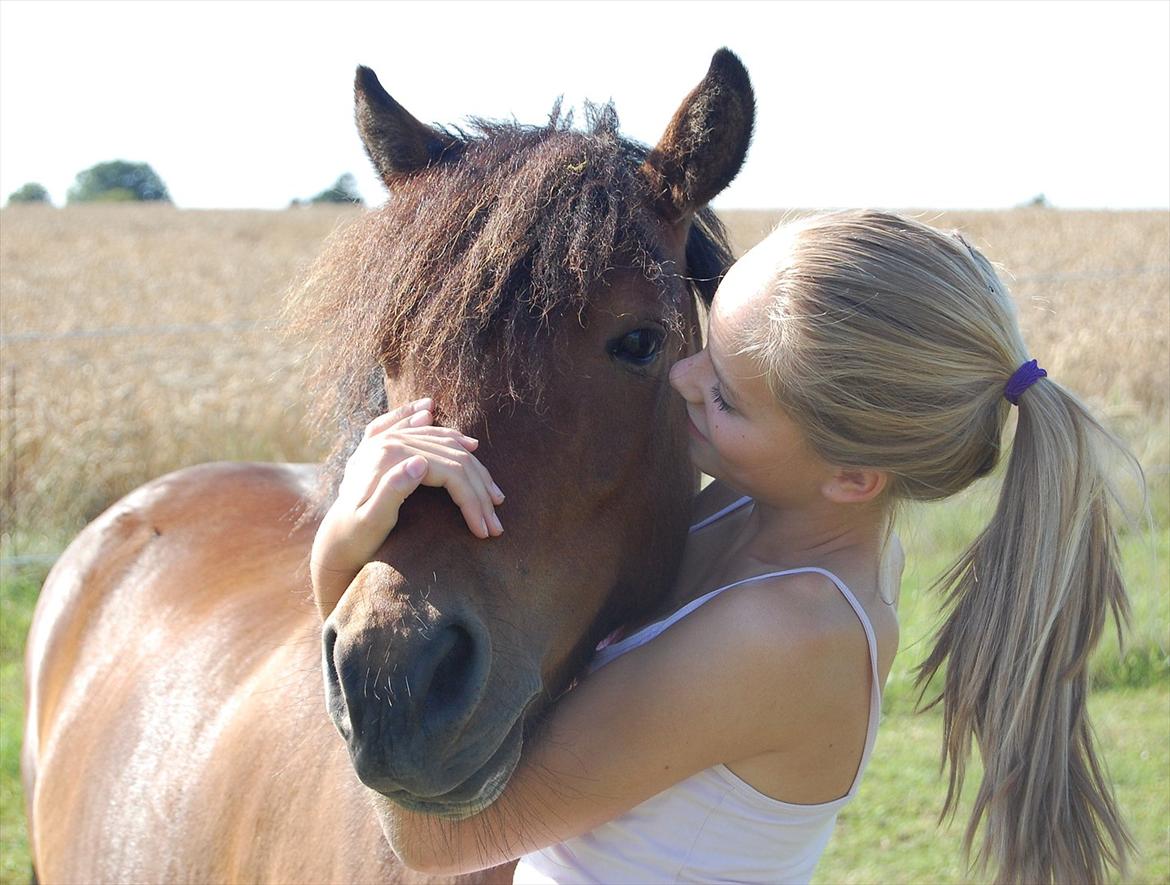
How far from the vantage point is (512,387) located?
1.63 metres

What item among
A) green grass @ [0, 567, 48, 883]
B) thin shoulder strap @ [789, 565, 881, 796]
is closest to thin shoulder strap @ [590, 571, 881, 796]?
thin shoulder strap @ [789, 565, 881, 796]

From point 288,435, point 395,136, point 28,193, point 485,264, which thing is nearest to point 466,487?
point 485,264

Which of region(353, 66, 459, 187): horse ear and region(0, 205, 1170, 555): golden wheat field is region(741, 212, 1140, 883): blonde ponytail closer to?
region(0, 205, 1170, 555): golden wheat field

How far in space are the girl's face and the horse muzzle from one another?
0.54 meters

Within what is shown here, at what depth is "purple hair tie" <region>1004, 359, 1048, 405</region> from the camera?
1749 millimetres

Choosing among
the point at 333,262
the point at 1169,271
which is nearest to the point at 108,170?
the point at 1169,271

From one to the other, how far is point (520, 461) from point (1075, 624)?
94cm

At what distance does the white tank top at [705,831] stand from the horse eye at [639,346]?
406 millimetres

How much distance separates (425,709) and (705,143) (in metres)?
1.10

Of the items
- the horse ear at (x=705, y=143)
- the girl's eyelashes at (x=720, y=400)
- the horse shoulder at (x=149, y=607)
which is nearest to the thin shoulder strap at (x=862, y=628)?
the girl's eyelashes at (x=720, y=400)

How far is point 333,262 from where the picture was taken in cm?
214

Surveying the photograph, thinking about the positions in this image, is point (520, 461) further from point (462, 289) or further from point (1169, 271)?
point (1169, 271)

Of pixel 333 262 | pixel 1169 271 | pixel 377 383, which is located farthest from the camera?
pixel 1169 271

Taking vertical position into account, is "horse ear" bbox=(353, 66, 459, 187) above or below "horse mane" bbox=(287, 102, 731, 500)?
above
